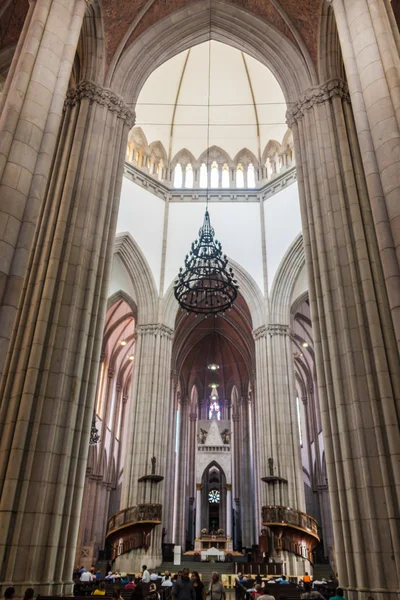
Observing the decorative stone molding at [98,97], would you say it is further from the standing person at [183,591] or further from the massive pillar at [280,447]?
the massive pillar at [280,447]

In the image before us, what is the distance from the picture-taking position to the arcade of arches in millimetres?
6582

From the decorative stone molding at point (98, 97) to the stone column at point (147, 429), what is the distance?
32.8 feet

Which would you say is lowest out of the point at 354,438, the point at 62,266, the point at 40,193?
the point at 354,438

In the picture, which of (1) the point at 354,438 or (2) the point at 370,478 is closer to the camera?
(2) the point at 370,478

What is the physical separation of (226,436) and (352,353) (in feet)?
78.5

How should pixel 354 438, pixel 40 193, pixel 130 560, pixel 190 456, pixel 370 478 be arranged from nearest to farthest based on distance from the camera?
pixel 40 193 < pixel 370 478 < pixel 354 438 < pixel 130 560 < pixel 190 456

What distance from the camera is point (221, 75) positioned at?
22.1 meters

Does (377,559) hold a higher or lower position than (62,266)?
lower

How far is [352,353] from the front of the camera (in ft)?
25.6

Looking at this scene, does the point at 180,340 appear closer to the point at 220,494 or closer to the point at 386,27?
the point at 220,494

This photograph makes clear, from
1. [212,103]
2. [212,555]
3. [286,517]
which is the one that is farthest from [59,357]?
[212,555]

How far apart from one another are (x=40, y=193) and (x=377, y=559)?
663 centimetres

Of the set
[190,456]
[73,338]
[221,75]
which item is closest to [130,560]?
[73,338]

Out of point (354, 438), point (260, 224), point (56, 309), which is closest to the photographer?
point (354, 438)
